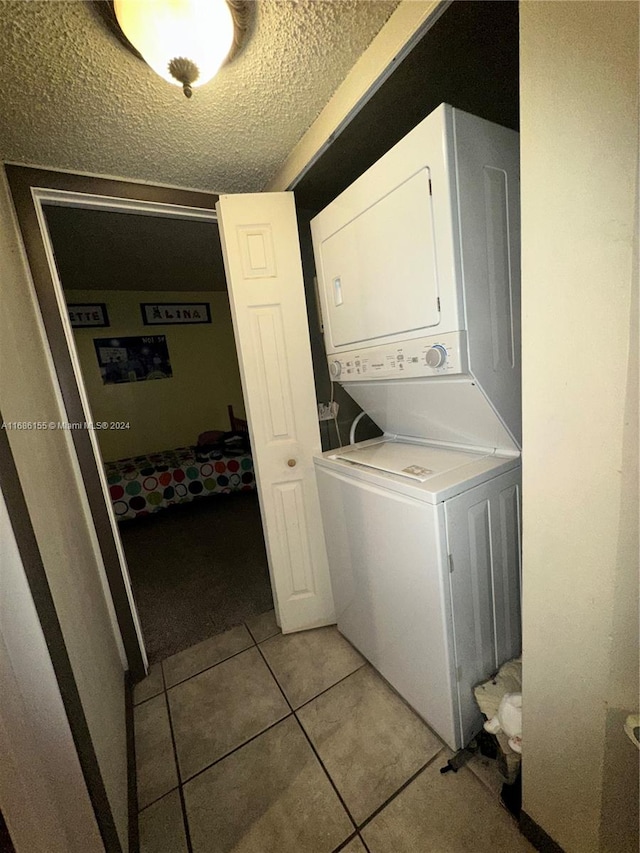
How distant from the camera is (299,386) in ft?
5.50

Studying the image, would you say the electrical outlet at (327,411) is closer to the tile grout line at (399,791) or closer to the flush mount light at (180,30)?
the flush mount light at (180,30)

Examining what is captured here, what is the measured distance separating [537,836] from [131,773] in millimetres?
1354

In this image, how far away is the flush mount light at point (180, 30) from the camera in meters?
0.77

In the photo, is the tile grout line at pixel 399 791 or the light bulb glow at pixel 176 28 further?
the tile grout line at pixel 399 791

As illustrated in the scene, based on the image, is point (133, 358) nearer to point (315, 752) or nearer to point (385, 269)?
point (385, 269)

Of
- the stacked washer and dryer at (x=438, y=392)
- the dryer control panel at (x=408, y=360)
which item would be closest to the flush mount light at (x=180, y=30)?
the stacked washer and dryer at (x=438, y=392)

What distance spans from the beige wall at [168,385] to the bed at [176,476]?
340 millimetres

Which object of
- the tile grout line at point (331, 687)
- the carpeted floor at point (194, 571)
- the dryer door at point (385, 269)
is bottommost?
the tile grout line at point (331, 687)

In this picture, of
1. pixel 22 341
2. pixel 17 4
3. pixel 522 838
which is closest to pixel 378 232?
pixel 17 4

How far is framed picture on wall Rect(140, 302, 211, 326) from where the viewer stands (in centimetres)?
428

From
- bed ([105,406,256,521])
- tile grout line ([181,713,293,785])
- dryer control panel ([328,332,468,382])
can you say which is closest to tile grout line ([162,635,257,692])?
tile grout line ([181,713,293,785])

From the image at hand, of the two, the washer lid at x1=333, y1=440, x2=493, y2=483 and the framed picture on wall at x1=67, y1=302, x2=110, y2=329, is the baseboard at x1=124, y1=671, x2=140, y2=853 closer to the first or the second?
the washer lid at x1=333, y1=440, x2=493, y2=483

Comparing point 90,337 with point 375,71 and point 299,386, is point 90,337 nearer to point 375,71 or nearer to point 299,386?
point 299,386

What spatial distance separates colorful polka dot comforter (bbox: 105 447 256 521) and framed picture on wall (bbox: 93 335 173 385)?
1.07 meters
